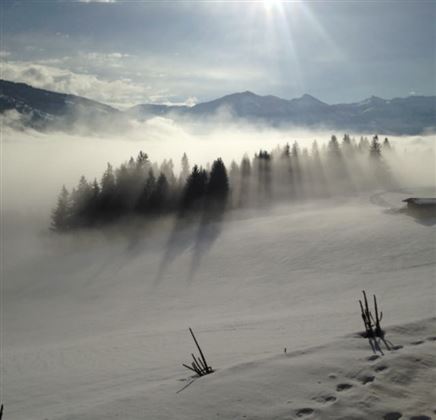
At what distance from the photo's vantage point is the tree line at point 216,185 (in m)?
75.9

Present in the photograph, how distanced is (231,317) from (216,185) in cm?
4935

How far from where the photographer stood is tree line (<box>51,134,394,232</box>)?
7594 centimetres

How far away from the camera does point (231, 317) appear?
2903cm

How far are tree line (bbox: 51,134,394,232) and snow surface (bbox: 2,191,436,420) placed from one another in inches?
223

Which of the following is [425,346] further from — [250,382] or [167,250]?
[167,250]

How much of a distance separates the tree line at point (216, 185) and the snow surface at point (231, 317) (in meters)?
5.67

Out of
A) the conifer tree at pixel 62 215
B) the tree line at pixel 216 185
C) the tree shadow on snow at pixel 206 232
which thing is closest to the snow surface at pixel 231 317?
the tree shadow on snow at pixel 206 232

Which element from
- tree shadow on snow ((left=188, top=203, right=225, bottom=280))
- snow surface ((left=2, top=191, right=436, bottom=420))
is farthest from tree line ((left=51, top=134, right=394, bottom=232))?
snow surface ((left=2, top=191, right=436, bottom=420))

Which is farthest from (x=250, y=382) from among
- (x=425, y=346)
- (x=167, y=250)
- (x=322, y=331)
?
(x=167, y=250)

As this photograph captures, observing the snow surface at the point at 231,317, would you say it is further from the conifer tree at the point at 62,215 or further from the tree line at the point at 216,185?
the tree line at the point at 216,185

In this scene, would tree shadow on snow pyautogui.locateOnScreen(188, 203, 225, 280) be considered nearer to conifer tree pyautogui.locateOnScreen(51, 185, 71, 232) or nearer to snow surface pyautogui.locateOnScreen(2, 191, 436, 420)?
snow surface pyautogui.locateOnScreen(2, 191, 436, 420)

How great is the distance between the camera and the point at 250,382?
10.5m

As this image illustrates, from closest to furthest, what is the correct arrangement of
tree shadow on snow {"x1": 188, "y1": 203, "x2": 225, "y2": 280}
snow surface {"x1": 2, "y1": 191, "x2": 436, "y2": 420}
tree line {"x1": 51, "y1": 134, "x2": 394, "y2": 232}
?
snow surface {"x1": 2, "y1": 191, "x2": 436, "y2": 420} < tree shadow on snow {"x1": 188, "y1": 203, "x2": 225, "y2": 280} < tree line {"x1": 51, "y1": 134, "x2": 394, "y2": 232}

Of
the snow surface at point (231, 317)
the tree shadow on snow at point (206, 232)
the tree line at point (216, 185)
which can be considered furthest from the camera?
the tree line at point (216, 185)
